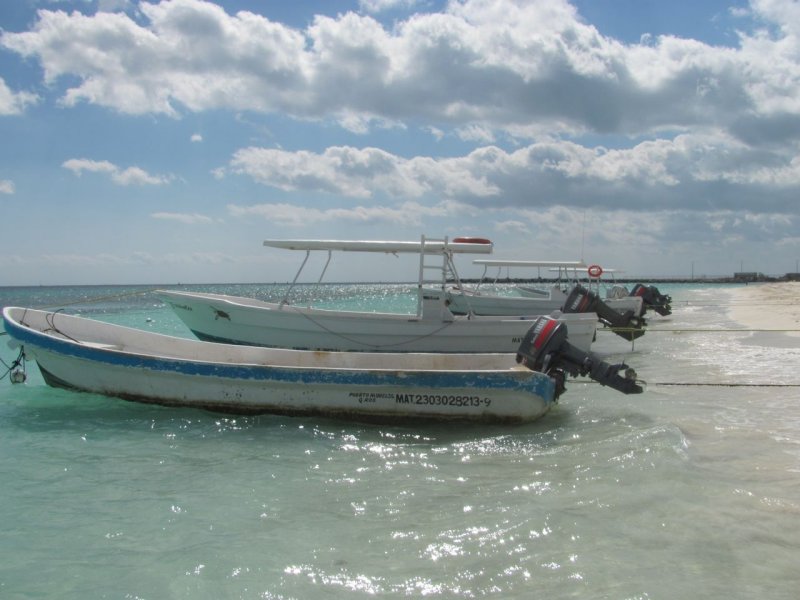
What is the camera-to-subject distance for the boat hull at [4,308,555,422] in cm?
822

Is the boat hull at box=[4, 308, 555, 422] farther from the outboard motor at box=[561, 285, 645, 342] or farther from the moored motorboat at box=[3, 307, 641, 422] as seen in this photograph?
the outboard motor at box=[561, 285, 645, 342]

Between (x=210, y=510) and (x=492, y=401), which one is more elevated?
(x=492, y=401)

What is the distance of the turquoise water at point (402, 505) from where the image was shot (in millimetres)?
4332

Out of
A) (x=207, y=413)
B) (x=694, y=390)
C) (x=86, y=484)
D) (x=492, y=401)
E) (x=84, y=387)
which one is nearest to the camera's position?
(x=86, y=484)

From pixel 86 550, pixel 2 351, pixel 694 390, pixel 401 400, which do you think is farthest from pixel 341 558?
pixel 2 351

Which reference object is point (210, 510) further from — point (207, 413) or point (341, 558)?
point (207, 413)

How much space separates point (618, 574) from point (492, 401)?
13.1ft

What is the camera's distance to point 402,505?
18.5ft

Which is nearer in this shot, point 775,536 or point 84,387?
point 775,536

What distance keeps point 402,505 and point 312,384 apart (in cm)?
321

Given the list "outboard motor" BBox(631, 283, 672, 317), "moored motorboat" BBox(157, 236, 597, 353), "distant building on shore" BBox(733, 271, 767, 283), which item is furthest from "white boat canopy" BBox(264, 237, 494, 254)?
"distant building on shore" BBox(733, 271, 767, 283)

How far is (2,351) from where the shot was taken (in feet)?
68.1

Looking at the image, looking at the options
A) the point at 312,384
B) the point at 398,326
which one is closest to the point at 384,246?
the point at 398,326

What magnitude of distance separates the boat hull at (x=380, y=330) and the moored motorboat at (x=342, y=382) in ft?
13.8
